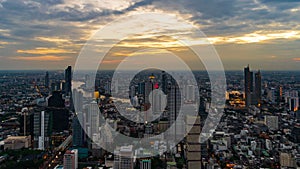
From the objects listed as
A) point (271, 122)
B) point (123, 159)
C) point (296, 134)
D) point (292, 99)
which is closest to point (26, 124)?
point (123, 159)

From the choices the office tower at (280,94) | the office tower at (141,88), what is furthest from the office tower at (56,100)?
the office tower at (280,94)

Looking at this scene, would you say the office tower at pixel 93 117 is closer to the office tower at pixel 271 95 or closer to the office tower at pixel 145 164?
the office tower at pixel 145 164

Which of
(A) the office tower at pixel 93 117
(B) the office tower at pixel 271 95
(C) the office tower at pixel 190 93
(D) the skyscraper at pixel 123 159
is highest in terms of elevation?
(C) the office tower at pixel 190 93

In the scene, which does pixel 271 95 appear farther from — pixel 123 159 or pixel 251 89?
pixel 123 159

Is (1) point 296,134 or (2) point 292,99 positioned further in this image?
(2) point 292,99

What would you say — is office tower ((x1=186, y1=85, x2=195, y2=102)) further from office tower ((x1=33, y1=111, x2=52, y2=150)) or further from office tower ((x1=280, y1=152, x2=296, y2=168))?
office tower ((x1=33, y1=111, x2=52, y2=150))

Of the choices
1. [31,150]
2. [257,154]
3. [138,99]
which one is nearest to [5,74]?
[31,150]
